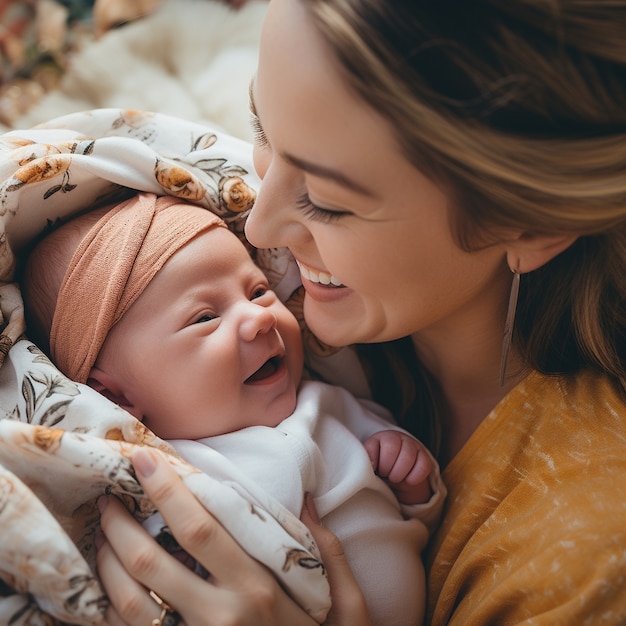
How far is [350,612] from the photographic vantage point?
1.05 m

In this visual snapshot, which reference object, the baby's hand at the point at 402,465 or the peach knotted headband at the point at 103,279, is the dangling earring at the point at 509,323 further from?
the peach knotted headband at the point at 103,279

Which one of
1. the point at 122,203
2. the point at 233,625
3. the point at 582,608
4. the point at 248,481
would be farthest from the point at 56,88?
the point at 582,608

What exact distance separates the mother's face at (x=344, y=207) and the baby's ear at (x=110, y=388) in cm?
33

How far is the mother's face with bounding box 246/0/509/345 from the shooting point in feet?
2.91

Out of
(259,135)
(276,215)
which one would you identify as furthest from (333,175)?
(259,135)

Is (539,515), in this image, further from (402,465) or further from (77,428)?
(77,428)

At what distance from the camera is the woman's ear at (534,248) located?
99cm

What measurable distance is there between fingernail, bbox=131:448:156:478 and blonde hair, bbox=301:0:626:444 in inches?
20.0

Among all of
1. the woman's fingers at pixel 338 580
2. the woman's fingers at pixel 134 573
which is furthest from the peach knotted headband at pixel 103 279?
the woman's fingers at pixel 338 580

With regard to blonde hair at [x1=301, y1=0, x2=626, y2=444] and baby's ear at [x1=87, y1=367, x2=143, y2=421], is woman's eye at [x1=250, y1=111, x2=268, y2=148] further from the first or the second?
baby's ear at [x1=87, y1=367, x2=143, y2=421]

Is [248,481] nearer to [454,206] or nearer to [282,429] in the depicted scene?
[282,429]

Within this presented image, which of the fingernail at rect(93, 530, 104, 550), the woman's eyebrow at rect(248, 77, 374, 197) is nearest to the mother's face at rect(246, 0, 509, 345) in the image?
the woman's eyebrow at rect(248, 77, 374, 197)

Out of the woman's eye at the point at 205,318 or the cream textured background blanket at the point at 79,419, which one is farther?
the woman's eye at the point at 205,318

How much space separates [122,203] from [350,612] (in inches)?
29.6
